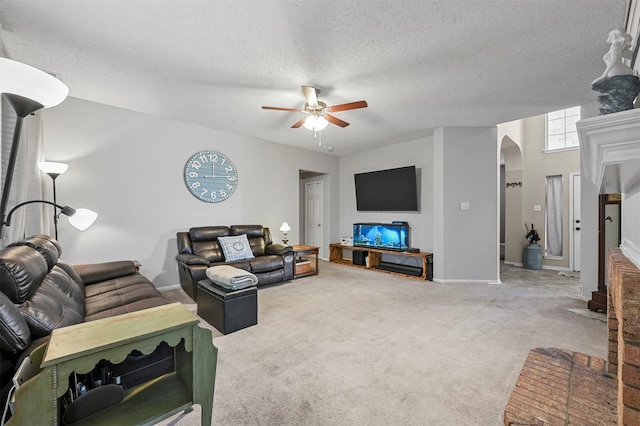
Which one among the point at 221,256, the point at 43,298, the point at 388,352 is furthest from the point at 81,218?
the point at 388,352

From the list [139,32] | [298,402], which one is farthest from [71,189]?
[298,402]

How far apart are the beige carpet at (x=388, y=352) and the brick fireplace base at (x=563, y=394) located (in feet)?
1.41

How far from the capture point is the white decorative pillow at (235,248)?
4.08 meters

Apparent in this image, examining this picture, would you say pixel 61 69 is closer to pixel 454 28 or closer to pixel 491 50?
pixel 454 28

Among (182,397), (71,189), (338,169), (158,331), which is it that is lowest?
(182,397)

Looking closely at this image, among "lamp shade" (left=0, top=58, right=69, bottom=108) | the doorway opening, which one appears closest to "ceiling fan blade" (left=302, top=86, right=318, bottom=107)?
"lamp shade" (left=0, top=58, right=69, bottom=108)

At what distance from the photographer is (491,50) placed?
2297mm

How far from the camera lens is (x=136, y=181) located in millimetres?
3852

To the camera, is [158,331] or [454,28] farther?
[454,28]

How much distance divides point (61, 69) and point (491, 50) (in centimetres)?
408

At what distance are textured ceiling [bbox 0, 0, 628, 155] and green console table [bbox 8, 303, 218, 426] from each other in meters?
2.03

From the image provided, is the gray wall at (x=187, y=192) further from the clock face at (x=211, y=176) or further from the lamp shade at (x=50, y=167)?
the lamp shade at (x=50, y=167)

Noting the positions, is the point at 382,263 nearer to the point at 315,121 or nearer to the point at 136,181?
the point at 315,121

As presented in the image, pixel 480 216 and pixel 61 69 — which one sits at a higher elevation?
pixel 61 69
